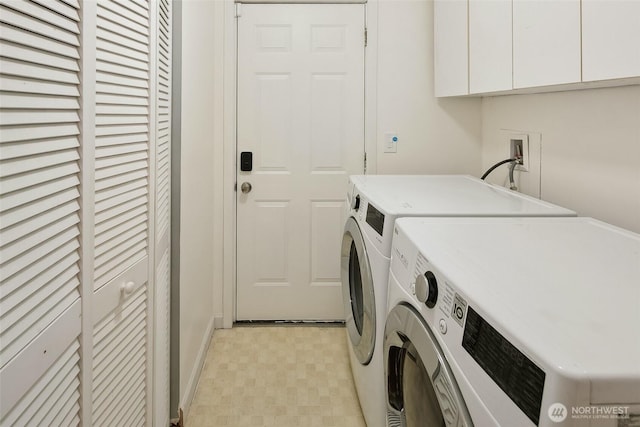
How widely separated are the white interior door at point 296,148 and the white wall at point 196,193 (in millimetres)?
214

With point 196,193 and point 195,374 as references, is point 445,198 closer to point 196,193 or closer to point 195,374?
point 196,193

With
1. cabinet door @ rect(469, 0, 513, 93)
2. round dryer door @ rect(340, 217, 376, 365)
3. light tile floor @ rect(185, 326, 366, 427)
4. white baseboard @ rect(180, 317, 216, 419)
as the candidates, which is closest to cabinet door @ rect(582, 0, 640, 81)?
cabinet door @ rect(469, 0, 513, 93)

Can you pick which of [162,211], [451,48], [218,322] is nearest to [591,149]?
[451,48]

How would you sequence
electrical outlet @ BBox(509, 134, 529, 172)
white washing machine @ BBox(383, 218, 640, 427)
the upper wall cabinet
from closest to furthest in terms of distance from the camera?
white washing machine @ BBox(383, 218, 640, 427)
the upper wall cabinet
electrical outlet @ BBox(509, 134, 529, 172)

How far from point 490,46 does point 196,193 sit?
139cm

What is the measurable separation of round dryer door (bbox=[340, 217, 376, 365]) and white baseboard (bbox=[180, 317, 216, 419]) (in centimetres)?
70

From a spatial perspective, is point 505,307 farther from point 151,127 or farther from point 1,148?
point 151,127

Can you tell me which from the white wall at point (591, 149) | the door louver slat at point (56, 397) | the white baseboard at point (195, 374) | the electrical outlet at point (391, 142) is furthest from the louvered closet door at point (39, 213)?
the electrical outlet at point (391, 142)

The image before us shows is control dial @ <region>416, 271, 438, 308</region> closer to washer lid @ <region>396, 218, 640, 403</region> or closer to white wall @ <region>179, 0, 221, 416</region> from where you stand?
washer lid @ <region>396, 218, 640, 403</region>

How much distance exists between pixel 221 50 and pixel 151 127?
1.50 metres

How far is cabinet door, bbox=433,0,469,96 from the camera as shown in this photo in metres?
2.20

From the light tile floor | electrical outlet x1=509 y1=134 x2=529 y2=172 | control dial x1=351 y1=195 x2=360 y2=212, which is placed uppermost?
electrical outlet x1=509 y1=134 x2=529 y2=172

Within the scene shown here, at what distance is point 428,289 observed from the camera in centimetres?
88

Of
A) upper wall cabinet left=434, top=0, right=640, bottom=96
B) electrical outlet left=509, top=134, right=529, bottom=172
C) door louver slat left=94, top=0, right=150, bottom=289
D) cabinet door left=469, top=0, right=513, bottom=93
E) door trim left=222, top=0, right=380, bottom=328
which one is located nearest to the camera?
door louver slat left=94, top=0, right=150, bottom=289
